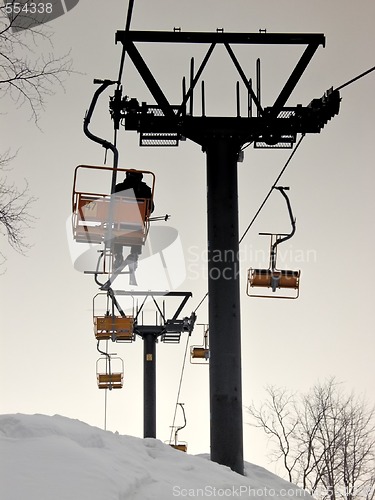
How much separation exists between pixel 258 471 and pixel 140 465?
3.64 meters

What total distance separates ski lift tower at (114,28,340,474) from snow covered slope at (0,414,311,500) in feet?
4.44

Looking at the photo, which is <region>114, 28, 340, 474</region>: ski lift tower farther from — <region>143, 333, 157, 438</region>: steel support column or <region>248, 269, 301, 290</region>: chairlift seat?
<region>143, 333, 157, 438</region>: steel support column

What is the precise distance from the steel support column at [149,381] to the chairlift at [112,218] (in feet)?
51.7

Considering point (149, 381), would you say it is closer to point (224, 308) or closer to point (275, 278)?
point (275, 278)

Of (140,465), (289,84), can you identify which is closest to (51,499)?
(140,465)

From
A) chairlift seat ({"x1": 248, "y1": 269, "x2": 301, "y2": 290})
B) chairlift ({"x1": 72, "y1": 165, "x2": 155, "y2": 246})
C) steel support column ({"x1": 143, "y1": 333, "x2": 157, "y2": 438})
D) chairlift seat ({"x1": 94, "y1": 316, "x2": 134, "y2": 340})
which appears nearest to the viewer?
chairlift ({"x1": 72, "y1": 165, "x2": 155, "y2": 246})

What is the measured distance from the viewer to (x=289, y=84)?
449 inches

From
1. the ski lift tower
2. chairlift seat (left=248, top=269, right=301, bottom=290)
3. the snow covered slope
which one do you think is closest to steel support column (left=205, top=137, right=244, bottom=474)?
the ski lift tower

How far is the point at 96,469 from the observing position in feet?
21.3

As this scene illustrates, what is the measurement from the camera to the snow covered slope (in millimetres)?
5918

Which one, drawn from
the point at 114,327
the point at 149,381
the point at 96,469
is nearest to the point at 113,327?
the point at 114,327

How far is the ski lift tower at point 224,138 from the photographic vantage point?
10516mm

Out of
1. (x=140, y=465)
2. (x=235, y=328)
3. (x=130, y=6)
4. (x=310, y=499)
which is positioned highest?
(x=130, y=6)

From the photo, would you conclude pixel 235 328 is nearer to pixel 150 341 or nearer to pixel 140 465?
pixel 140 465
